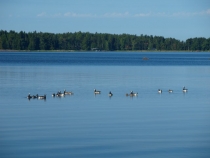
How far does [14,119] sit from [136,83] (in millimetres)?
19699

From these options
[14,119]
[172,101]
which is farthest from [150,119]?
[172,101]

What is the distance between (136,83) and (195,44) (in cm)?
16083

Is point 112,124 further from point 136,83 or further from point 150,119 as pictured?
point 136,83

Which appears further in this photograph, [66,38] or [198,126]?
[66,38]

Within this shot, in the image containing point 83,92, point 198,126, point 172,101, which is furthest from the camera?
point 83,92

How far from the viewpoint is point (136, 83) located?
4041 cm

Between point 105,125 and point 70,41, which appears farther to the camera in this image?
point 70,41

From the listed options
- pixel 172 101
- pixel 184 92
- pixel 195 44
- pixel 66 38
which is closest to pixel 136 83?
pixel 184 92

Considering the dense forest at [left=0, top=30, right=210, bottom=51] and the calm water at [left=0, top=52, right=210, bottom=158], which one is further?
the dense forest at [left=0, top=30, right=210, bottom=51]

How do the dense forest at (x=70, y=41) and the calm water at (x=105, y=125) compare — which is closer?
the calm water at (x=105, y=125)

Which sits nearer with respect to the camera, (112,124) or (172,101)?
(112,124)

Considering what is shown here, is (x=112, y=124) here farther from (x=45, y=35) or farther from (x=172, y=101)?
(x=45, y=35)

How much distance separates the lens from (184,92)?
3341 cm

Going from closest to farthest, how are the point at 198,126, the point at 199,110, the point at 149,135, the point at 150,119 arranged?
the point at 149,135
the point at 198,126
the point at 150,119
the point at 199,110
